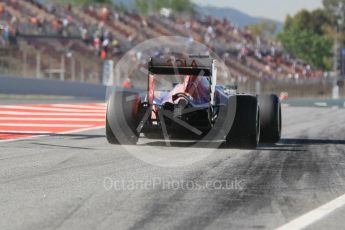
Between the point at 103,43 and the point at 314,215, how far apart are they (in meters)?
33.9

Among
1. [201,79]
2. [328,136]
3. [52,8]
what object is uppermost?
[52,8]

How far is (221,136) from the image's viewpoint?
37.7 ft

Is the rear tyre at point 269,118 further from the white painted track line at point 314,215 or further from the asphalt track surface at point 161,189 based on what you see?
the white painted track line at point 314,215

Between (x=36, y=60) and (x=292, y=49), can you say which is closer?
(x=36, y=60)

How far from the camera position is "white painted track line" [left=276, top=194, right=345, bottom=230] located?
5416 mm

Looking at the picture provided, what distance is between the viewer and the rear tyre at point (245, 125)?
36.2 feet

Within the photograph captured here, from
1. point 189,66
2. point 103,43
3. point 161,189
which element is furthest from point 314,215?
point 103,43

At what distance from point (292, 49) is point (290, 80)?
56.0 metres

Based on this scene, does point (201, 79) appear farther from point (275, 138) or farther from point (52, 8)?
point (52, 8)

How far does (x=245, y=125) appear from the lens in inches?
435

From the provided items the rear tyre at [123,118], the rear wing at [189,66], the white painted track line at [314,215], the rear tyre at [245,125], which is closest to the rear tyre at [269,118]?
the rear tyre at [245,125]

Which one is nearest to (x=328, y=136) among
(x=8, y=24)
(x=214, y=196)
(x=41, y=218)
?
(x=214, y=196)

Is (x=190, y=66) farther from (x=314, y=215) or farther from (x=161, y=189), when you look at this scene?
(x=314, y=215)

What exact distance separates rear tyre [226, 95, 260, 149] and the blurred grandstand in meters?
20.6
